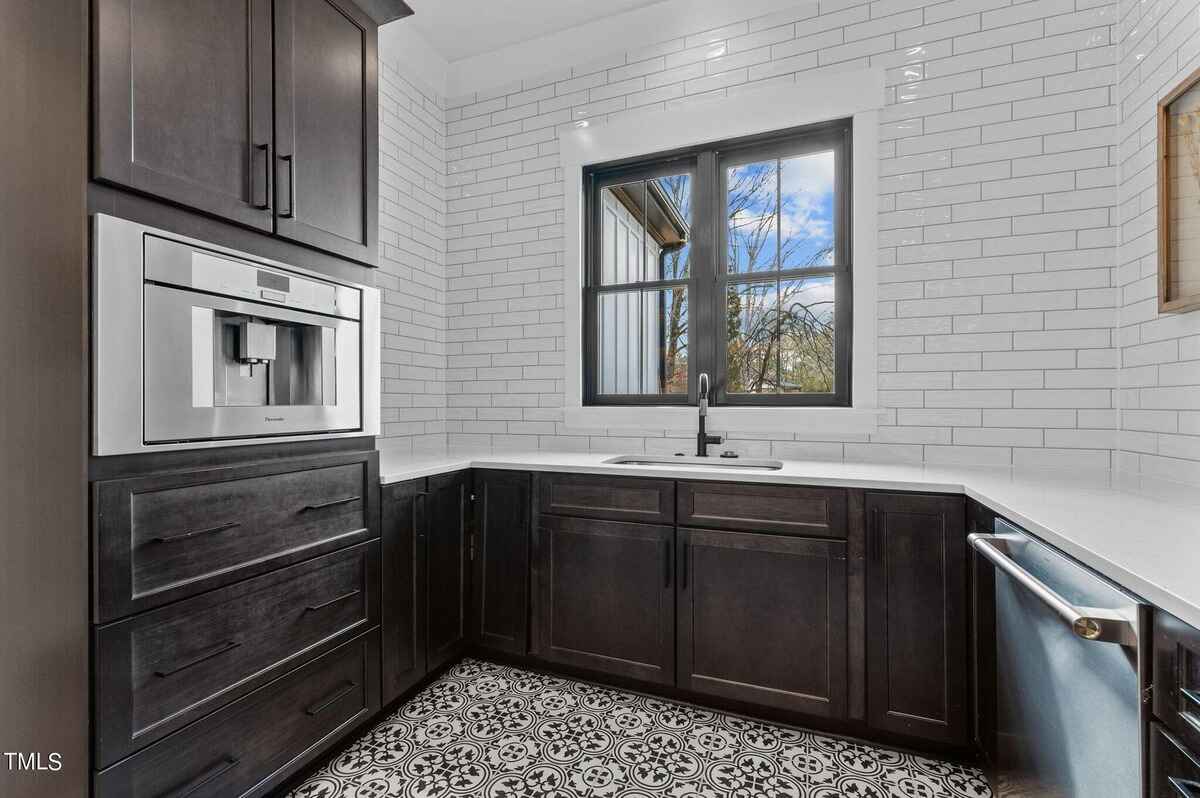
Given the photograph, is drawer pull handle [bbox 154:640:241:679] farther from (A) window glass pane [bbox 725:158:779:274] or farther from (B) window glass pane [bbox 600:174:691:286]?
(A) window glass pane [bbox 725:158:779:274]

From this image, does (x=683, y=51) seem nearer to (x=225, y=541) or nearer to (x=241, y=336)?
(x=241, y=336)

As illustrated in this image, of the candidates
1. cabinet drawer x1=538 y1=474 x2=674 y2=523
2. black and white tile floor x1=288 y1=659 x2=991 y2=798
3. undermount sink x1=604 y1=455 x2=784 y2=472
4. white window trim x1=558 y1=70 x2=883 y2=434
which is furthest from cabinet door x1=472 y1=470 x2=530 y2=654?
white window trim x1=558 y1=70 x2=883 y2=434

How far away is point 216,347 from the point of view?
150 centimetres

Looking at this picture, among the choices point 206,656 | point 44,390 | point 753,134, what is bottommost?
point 206,656

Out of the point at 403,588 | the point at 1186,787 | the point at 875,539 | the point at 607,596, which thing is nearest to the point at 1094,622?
the point at 1186,787

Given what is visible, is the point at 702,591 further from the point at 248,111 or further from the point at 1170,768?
the point at 248,111

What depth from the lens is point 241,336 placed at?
1570 millimetres

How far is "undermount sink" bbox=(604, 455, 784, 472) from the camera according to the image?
249 centimetres

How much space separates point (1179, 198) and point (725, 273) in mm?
1543

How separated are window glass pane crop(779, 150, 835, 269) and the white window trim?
0.17 metres

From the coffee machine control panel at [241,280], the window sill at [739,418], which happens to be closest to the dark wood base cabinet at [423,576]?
the coffee machine control panel at [241,280]

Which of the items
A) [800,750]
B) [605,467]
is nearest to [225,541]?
[605,467]

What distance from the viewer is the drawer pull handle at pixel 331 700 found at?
173cm

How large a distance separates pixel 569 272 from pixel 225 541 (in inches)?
77.1
